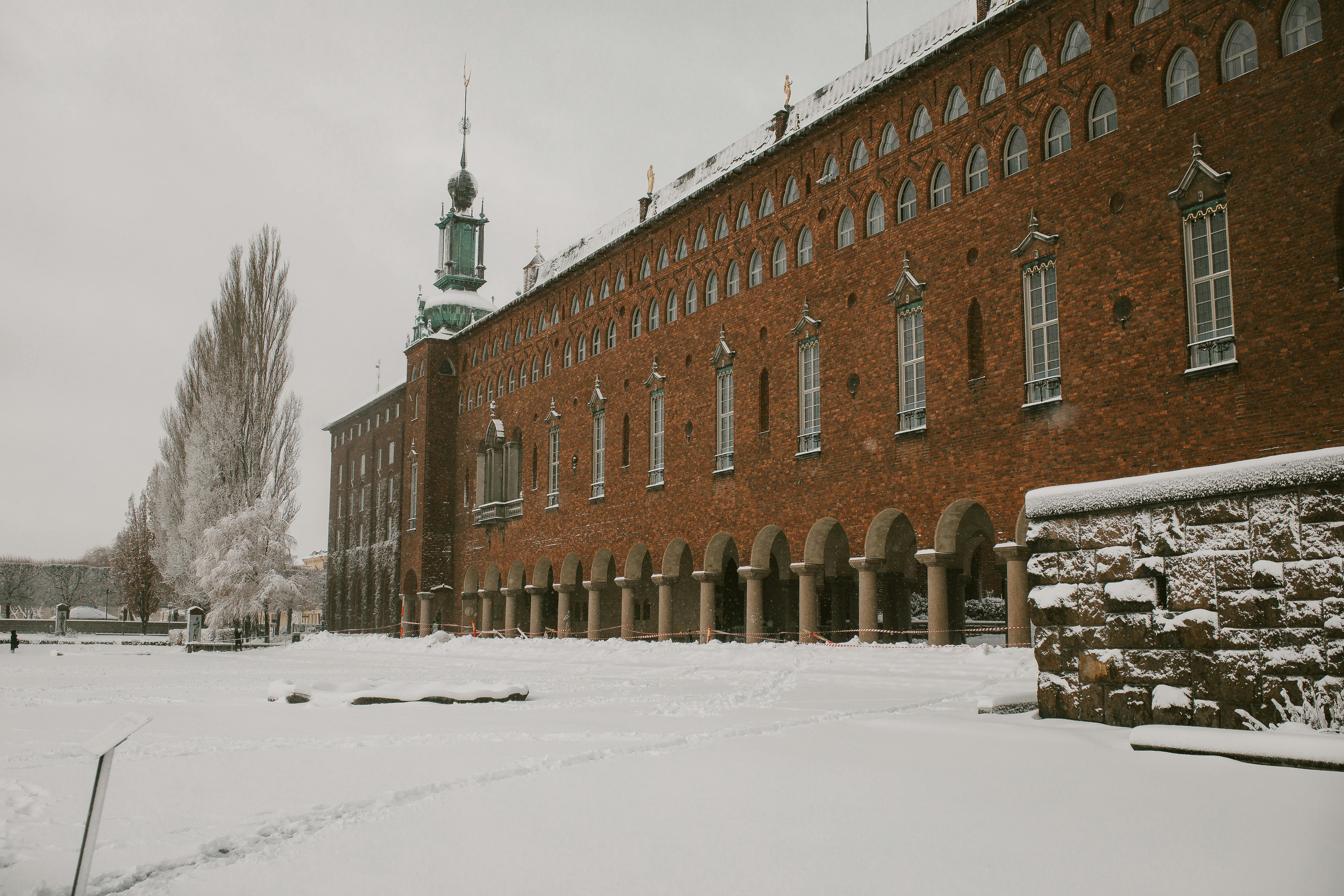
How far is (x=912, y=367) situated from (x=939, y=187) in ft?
11.5

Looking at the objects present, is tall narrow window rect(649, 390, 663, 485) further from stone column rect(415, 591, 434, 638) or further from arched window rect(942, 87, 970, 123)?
stone column rect(415, 591, 434, 638)

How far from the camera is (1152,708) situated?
20.6ft

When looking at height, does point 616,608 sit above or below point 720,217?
below

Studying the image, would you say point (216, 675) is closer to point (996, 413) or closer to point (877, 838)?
point (996, 413)

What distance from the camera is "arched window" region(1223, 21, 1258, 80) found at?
52.5ft

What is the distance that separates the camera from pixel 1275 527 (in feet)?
19.4

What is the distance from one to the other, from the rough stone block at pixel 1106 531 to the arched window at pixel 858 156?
17.1m

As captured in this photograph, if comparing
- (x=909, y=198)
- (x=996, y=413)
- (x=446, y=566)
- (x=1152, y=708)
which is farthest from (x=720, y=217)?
(x=1152, y=708)

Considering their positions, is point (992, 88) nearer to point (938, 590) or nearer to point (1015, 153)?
point (1015, 153)

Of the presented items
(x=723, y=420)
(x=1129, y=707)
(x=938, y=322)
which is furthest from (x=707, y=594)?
(x=1129, y=707)

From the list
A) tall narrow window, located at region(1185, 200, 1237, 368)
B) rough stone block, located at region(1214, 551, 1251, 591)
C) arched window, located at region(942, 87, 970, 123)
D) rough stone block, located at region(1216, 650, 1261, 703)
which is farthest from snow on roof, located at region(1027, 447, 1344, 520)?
arched window, located at region(942, 87, 970, 123)

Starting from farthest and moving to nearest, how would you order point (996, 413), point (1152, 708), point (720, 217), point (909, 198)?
point (720, 217) → point (909, 198) → point (996, 413) → point (1152, 708)

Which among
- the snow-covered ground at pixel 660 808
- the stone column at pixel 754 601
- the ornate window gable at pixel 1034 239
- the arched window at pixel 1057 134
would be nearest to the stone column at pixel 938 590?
the stone column at pixel 754 601

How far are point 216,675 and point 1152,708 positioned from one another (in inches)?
611
